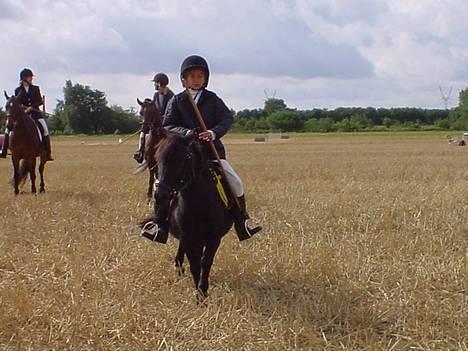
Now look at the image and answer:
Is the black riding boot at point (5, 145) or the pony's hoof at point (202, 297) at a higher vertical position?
the black riding boot at point (5, 145)

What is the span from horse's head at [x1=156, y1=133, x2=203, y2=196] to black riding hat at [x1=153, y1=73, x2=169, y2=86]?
5.88m

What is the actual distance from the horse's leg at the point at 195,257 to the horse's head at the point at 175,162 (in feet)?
2.55

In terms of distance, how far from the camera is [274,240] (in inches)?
324

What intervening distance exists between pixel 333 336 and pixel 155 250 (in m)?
3.31

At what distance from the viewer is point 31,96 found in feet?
46.8

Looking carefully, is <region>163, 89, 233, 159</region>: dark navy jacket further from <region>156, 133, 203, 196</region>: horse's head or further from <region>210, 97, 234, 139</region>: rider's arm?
<region>156, 133, 203, 196</region>: horse's head

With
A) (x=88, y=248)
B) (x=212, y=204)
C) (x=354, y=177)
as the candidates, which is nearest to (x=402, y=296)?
(x=212, y=204)

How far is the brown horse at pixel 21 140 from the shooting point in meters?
13.6

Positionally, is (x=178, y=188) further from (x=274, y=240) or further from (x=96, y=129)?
(x=96, y=129)

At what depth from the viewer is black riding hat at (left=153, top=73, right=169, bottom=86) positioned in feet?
37.3

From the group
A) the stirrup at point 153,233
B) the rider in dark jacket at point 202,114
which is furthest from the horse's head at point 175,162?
the stirrup at point 153,233

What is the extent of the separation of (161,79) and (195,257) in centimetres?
579

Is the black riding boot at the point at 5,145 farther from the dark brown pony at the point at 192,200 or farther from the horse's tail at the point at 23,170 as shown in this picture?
the dark brown pony at the point at 192,200

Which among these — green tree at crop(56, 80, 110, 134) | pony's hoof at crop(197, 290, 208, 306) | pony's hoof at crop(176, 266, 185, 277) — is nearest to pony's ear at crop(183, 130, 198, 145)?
pony's hoof at crop(197, 290, 208, 306)
